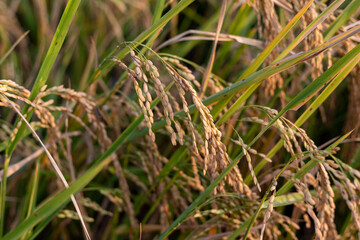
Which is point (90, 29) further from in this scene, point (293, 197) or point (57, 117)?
point (293, 197)

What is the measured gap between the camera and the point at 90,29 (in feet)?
8.44

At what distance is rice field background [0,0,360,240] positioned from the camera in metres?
0.98

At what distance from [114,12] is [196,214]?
6.03ft

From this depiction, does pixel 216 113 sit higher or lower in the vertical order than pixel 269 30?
lower

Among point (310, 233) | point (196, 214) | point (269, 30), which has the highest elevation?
point (269, 30)

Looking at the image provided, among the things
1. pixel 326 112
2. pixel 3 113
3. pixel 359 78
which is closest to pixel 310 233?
pixel 326 112

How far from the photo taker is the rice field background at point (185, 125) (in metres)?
0.98

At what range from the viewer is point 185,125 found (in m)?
1.47

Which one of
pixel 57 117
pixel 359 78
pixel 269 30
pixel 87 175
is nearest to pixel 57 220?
pixel 57 117

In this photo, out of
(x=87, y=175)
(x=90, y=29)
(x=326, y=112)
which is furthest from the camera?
(x=90, y=29)

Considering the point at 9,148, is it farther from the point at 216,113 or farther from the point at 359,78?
the point at 359,78

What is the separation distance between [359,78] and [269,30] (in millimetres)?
313

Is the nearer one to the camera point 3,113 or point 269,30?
point 269,30

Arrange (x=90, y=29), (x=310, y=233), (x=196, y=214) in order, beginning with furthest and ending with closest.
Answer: (x=90, y=29) < (x=310, y=233) < (x=196, y=214)
